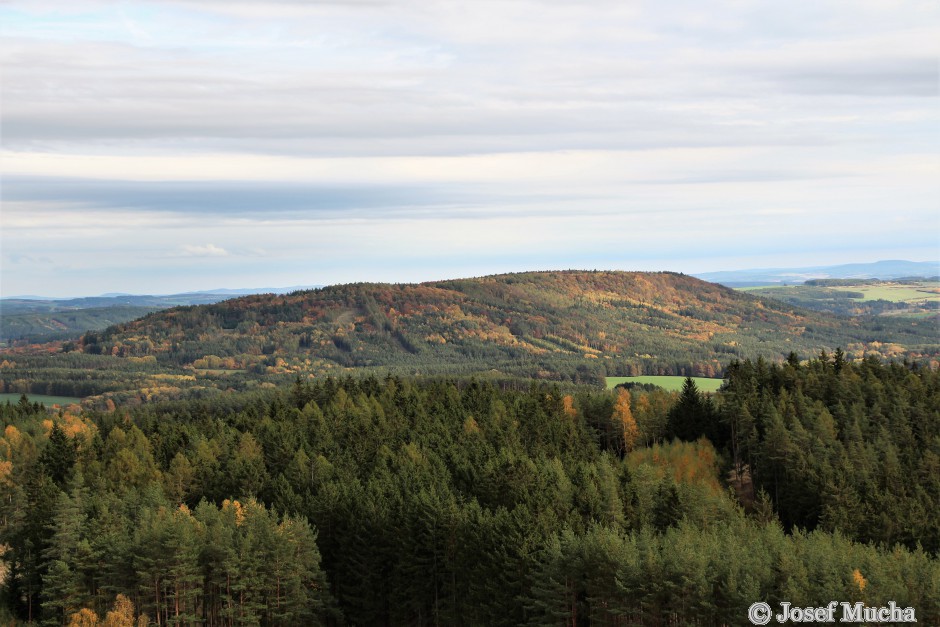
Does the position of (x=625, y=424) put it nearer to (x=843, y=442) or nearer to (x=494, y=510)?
(x=843, y=442)

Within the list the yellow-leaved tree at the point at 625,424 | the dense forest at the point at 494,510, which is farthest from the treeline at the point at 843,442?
the yellow-leaved tree at the point at 625,424

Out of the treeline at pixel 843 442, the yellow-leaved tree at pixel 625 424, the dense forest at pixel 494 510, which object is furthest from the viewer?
the yellow-leaved tree at pixel 625 424

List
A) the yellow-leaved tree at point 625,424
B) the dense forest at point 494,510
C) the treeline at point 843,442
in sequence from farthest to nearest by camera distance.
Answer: the yellow-leaved tree at point 625,424 → the treeline at point 843,442 → the dense forest at point 494,510

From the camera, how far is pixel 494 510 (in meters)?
89.7

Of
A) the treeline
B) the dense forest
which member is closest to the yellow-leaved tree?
the dense forest

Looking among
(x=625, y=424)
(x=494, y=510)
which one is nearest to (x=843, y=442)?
(x=625, y=424)

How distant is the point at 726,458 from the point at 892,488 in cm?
2413

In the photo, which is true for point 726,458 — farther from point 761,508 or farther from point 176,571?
point 176,571

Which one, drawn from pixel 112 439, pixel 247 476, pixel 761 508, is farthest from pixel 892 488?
pixel 112 439

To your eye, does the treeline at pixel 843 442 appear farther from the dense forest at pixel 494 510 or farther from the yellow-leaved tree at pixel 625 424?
the yellow-leaved tree at pixel 625 424

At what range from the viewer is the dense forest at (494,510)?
220ft

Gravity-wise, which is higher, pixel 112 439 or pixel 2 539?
pixel 112 439

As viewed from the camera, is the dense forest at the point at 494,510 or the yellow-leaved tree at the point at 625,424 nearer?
the dense forest at the point at 494,510

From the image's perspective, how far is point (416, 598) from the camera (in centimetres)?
8250
